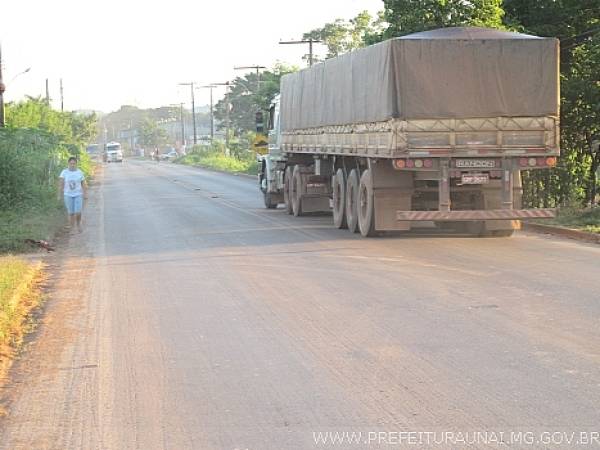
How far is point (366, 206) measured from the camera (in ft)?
60.0

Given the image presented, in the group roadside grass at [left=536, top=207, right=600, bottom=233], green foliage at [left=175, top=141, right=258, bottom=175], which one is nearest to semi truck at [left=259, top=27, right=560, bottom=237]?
roadside grass at [left=536, top=207, right=600, bottom=233]

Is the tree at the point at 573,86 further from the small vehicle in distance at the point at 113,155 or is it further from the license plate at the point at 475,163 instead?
the small vehicle in distance at the point at 113,155

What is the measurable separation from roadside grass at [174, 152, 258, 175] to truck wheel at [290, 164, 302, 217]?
33.3m

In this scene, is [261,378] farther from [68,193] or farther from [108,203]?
[108,203]

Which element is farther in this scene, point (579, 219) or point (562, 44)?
point (562, 44)

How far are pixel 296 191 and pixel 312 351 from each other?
16.5 meters

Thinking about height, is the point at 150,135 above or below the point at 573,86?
above

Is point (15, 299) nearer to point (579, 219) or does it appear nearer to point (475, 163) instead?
point (475, 163)

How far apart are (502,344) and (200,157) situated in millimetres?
90712

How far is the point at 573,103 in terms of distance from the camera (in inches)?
864

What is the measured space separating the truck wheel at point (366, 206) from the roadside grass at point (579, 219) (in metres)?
3.50

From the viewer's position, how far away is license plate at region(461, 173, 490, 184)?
666 inches

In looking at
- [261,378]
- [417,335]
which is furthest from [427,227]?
[261,378]

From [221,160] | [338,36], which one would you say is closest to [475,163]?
[338,36]
